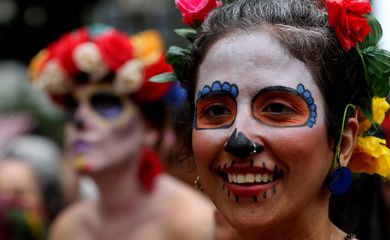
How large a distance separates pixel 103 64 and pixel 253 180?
10.3ft

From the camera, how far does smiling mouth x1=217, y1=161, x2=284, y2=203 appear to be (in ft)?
10.0

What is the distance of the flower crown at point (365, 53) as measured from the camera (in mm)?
3221

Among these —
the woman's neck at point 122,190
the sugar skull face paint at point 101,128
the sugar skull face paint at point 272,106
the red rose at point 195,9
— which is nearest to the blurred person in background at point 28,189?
the woman's neck at point 122,190

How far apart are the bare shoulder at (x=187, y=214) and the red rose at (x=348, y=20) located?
2438 millimetres

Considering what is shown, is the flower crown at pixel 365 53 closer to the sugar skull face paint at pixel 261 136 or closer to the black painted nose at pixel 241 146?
the sugar skull face paint at pixel 261 136

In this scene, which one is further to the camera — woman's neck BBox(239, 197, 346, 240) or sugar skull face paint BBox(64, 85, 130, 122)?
sugar skull face paint BBox(64, 85, 130, 122)

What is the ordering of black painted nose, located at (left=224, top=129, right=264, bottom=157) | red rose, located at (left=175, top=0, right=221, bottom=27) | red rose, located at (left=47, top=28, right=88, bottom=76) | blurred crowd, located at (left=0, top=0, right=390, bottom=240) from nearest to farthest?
black painted nose, located at (left=224, top=129, right=264, bottom=157), red rose, located at (left=175, top=0, right=221, bottom=27), blurred crowd, located at (left=0, top=0, right=390, bottom=240), red rose, located at (left=47, top=28, right=88, bottom=76)

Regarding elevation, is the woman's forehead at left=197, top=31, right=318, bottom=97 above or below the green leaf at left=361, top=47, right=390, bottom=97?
above

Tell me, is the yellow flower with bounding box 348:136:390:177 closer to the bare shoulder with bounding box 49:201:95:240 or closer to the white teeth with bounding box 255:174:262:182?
the white teeth with bounding box 255:174:262:182

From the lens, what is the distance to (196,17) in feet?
11.5

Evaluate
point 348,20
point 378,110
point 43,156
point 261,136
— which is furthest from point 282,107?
point 43,156

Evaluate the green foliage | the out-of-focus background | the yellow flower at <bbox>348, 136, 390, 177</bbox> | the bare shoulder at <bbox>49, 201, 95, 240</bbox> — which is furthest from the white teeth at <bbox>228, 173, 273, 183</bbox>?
A: the out-of-focus background

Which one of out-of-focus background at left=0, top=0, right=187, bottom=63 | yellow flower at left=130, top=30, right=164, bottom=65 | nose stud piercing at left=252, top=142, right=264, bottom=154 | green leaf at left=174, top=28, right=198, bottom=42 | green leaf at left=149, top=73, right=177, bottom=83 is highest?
green leaf at left=174, top=28, right=198, bottom=42

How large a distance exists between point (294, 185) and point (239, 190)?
0.19 meters
